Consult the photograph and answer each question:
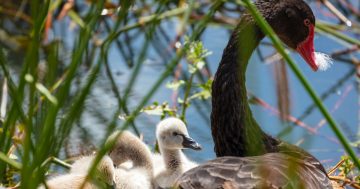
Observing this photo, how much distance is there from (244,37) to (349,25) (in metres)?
2.72

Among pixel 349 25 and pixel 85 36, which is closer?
pixel 85 36

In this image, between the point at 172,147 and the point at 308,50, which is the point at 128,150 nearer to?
the point at 172,147

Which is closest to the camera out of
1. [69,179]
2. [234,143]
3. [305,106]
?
[69,179]

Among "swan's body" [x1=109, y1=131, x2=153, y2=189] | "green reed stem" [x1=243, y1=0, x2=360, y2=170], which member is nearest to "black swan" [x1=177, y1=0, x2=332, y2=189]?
"swan's body" [x1=109, y1=131, x2=153, y2=189]

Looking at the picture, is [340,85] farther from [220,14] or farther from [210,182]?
[210,182]

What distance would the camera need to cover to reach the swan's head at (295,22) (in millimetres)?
3199

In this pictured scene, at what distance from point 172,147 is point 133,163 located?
0.44 ft

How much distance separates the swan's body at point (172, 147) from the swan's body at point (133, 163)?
50 mm

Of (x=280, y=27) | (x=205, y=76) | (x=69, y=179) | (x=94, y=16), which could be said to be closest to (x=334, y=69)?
(x=205, y=76)

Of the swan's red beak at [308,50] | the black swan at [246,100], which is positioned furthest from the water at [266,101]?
the black swan at [246,100]

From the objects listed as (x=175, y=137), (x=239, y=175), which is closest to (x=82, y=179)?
(x=239, y=175)

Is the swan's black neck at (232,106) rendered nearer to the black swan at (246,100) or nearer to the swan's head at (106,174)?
the black swan at (246,100)

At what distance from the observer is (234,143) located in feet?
9.98

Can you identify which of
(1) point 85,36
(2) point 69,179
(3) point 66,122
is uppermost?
(1) point 85,36
